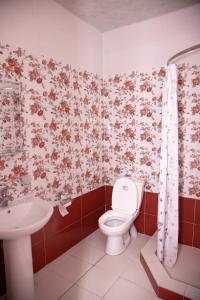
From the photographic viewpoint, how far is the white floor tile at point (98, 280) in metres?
1.86

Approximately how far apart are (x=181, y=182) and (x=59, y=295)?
5.35 ft

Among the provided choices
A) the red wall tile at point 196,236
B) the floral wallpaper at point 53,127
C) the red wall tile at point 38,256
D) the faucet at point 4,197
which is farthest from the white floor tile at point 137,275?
the faucet at point 4,197

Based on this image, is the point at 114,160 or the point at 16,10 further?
the point at 114,160

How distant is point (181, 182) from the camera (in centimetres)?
239

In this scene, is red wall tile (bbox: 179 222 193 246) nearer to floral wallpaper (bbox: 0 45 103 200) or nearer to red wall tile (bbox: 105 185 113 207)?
red wall tile (bbox: 105 185 113 207)

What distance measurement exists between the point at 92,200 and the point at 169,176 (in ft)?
3.70

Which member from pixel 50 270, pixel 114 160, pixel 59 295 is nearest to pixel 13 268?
pixel 59 295

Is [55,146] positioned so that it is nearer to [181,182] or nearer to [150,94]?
[150,94]

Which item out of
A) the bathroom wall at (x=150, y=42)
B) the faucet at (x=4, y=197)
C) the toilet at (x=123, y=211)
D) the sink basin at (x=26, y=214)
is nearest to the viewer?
the sink basin at (x=26, y=214)

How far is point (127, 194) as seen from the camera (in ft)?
8.39

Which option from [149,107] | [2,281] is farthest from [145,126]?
[2,281]

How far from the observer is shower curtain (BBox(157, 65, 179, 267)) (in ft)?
6.42

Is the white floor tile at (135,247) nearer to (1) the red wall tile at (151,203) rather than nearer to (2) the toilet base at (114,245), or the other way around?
(2) the toilet base at (114,245)

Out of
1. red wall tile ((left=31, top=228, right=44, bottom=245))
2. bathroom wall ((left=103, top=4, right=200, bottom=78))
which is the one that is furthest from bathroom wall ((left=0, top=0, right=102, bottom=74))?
red wall tile ((left=31, top=228, right=44, bottom=245))
